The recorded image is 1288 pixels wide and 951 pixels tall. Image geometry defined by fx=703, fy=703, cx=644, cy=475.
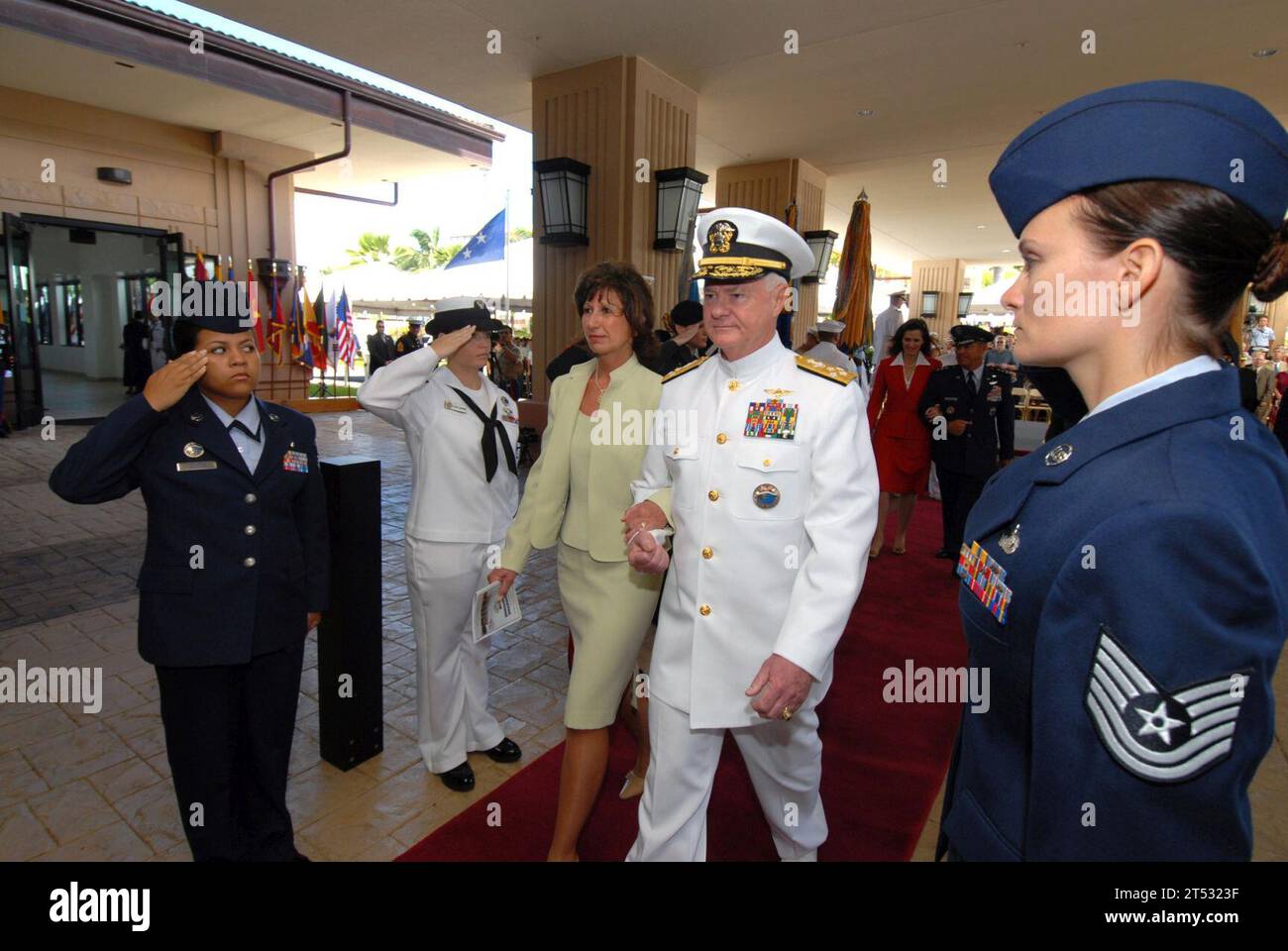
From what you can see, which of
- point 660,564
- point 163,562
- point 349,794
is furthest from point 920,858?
point 163,562

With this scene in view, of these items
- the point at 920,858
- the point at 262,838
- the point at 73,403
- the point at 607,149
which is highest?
the point at 607,149

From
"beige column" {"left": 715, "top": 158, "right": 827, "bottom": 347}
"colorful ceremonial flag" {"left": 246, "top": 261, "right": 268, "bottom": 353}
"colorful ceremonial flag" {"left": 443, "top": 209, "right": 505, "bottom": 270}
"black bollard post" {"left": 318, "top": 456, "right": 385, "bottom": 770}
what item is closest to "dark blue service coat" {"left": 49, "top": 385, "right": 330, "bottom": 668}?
"colorful ceremonial flag" {"left": 246, "top": 261, "right": 268, "bottom": 353}

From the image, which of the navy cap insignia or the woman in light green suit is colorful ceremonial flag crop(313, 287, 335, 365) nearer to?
the woman in light green suit

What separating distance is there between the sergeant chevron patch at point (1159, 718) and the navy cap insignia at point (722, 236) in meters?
1.49

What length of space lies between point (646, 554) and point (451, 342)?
4.25 feet

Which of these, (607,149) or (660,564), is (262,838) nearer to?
(660,564)

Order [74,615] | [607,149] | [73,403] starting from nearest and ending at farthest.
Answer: [74,615] → [607,149] → [73,403]

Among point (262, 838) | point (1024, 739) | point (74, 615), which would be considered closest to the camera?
point (1024, 739)

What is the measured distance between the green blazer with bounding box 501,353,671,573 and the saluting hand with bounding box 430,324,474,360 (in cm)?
44

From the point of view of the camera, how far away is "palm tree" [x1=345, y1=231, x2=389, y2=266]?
4025cm

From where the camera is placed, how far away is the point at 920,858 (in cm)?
239

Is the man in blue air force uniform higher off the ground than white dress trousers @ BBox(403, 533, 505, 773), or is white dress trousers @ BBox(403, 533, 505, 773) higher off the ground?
the man in blue air force uniform

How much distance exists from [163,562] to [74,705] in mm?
2103

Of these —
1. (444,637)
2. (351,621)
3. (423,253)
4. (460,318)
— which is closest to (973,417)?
(460,318)
